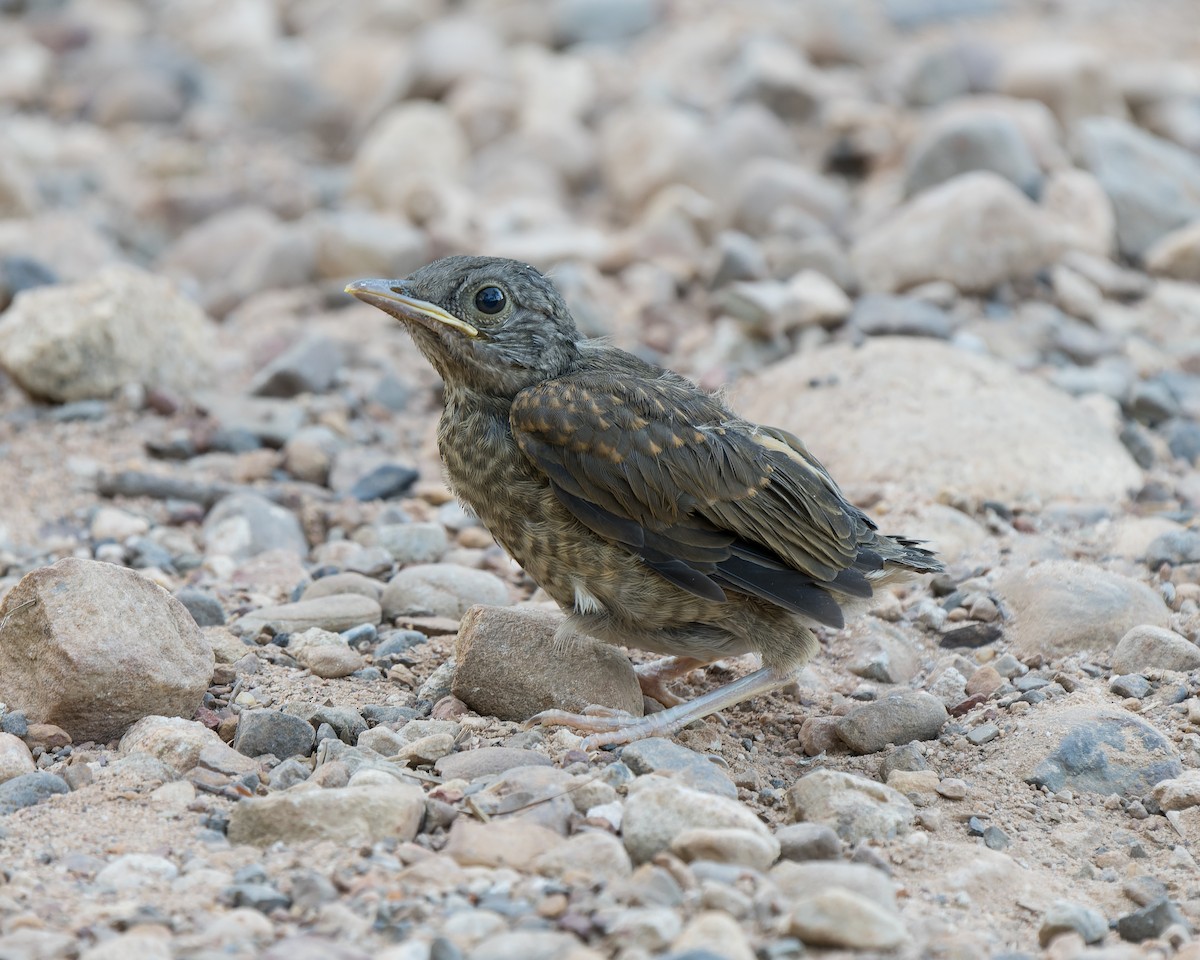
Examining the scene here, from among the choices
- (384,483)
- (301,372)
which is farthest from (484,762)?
(301,372)

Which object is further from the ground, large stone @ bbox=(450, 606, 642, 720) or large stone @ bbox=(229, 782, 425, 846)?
large stone @ bbox=(229, 782, 425, 846)

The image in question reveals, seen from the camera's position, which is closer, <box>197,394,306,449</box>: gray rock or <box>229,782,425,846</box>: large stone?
<box>229,782,425,846</box>: large stone

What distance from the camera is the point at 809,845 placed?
→ 11.2 ft

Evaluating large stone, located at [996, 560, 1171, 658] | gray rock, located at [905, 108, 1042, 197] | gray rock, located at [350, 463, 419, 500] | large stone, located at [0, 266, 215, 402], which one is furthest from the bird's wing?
gray rock, located at [905, 108, 1042, 197]

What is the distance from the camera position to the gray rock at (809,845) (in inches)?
135

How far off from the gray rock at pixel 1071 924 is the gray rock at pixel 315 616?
2.57 m

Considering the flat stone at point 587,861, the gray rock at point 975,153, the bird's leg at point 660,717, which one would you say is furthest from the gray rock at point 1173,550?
the gray rock at point 975,153

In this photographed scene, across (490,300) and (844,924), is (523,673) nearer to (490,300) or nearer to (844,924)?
(490,300)

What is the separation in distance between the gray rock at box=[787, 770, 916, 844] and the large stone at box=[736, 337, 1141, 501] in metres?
2.43

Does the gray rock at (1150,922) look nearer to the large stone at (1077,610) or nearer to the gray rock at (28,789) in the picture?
the large stone at (1077,610)

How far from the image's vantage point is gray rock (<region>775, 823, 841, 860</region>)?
3422 mm

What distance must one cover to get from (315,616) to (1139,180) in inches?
278

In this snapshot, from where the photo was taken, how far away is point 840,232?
31.0ft

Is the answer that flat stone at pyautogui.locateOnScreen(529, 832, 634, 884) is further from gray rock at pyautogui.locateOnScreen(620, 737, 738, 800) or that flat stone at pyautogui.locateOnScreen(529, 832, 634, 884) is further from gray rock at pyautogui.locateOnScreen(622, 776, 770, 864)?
gray rock at pyautogui.locateOnScreen(620, 737, 738, 800)
